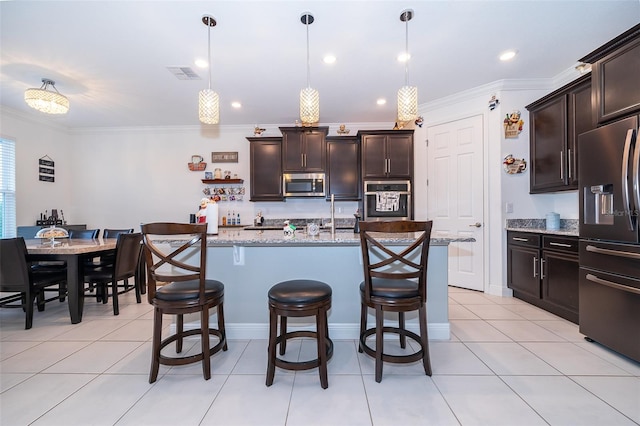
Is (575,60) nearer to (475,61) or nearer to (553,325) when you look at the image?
(475,61)

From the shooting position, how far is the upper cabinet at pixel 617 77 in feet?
6.37

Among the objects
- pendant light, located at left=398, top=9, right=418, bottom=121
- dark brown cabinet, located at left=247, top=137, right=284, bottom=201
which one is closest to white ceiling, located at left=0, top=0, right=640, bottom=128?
pendant light, located at left=398, top=9, right=418, bottom=121

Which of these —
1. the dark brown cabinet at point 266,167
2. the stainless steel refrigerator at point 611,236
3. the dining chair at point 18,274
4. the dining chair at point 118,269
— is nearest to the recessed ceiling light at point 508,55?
the stainless steel refrigerator at point 611,236

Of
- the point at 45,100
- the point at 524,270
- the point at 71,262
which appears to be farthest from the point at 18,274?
the point at 524,270

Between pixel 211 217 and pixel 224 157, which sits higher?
pixel 224 157

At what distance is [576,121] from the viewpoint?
2848mm

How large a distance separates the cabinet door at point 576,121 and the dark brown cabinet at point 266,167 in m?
3.88

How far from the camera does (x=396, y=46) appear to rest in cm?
269

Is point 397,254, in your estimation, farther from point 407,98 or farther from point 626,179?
point 626,179

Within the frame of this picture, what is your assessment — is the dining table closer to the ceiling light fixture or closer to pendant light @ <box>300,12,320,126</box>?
the ceiling light fixture

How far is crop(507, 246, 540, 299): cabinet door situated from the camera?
304 cm

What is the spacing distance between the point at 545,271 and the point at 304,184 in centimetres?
345

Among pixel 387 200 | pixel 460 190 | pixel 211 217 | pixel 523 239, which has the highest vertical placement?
pixel 460 190

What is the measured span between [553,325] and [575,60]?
2.92 m
